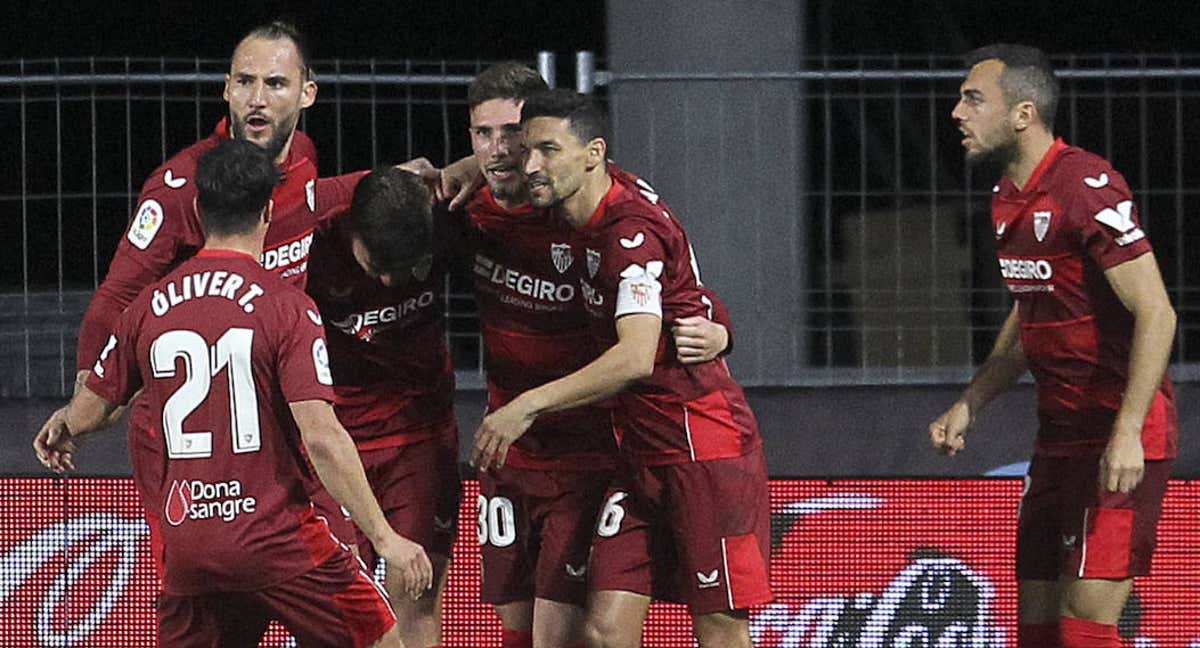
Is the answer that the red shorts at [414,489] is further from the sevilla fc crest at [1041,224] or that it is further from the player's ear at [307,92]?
the sevilla fc crest at [1041,224]

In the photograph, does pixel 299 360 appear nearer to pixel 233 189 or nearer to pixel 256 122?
pixel 233 189

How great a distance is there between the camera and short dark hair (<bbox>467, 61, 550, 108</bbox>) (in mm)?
6496

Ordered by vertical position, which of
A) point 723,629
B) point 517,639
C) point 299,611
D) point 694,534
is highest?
point 694,534

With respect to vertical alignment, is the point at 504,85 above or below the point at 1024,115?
above

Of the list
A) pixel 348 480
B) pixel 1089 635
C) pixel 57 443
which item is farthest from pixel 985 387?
pixel 57 443

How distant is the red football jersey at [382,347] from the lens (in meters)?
6.68

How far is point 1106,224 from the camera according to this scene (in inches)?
242

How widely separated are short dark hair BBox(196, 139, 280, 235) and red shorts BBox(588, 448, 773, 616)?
159 centimetres

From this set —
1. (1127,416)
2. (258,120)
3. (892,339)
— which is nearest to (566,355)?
(258,120)

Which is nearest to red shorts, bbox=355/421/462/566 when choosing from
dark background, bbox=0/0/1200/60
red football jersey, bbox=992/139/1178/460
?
red football jersey, bbox=992/139/1178/460

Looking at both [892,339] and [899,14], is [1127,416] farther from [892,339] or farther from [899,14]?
[899,14]

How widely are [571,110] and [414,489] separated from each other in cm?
147

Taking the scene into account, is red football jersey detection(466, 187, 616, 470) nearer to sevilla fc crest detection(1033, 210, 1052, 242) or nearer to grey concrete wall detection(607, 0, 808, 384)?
sevilla fc crest detection(1033, 210, 1052, 242)

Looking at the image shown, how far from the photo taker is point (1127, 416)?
6.04 m
